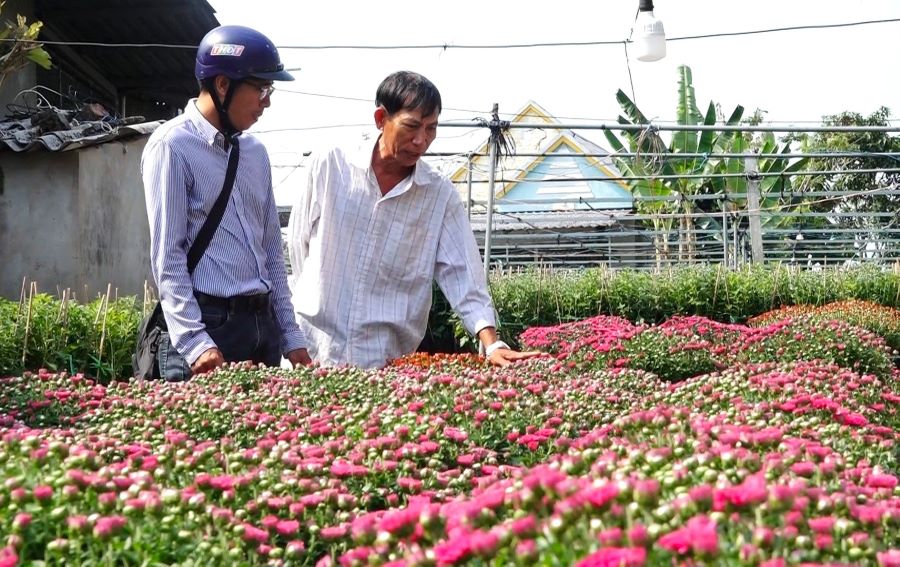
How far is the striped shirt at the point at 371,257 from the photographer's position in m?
4.48

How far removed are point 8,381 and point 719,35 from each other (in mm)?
11351

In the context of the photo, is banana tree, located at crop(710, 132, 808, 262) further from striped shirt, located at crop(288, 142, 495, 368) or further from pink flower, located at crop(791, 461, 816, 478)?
pink flower, located at crop(791, 461, 816, 478)

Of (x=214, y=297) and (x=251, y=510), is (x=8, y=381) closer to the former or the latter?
(x=214, y=297)

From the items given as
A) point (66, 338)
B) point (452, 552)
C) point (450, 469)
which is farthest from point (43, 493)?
point (66, 338)

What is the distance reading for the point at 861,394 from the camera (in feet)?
13.3

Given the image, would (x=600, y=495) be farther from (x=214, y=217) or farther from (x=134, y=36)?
(x=134, y=36)

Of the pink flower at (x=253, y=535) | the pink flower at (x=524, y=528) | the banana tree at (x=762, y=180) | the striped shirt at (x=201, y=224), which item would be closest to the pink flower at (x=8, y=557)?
the pink flower at (x=253, y=535)

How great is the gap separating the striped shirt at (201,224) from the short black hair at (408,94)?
545mm

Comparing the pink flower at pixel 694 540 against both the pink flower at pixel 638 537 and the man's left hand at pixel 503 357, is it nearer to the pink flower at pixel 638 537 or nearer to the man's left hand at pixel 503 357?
the pink flower at pixel 638 537

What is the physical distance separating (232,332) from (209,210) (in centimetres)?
47

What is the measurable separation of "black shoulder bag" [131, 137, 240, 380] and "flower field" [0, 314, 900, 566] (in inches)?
6.7

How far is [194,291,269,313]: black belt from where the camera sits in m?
3.83

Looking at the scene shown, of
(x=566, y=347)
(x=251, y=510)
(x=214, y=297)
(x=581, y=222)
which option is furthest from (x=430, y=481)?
(x=581, y=222)

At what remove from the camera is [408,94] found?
13.4ft
